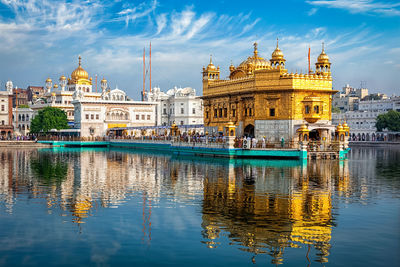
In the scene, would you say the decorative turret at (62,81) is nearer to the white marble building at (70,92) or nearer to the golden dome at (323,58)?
the white marble building at (70,92)

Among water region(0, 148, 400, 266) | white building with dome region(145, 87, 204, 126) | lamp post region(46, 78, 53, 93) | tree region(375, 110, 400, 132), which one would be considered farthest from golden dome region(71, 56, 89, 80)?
water region(0, 148, 400, 266)

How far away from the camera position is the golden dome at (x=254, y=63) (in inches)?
→ 1888

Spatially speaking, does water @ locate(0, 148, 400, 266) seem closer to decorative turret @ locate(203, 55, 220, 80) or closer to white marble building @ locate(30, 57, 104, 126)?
decorative turret @ locate(203, 55, 220, 80)

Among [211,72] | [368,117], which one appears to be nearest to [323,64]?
[211,72]

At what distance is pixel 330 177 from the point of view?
78.8 ft

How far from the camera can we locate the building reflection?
11.1 metres

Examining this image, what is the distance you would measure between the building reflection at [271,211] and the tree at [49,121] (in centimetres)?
5823

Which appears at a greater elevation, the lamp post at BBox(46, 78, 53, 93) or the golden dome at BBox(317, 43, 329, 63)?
the lamp post at BBox(46, 78, 53, 93)

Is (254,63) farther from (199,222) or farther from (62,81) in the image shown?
(62,81)

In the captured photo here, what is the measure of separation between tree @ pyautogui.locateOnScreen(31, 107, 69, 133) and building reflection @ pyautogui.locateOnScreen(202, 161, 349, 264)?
5823 cm

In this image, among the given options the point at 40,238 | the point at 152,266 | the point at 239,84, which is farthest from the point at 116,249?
the point at 239,84

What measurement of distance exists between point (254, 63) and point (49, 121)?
4120 cm

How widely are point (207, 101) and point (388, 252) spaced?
41.6m

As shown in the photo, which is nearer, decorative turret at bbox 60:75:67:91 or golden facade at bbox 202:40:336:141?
golden facade at bbox 202:40:336:141
